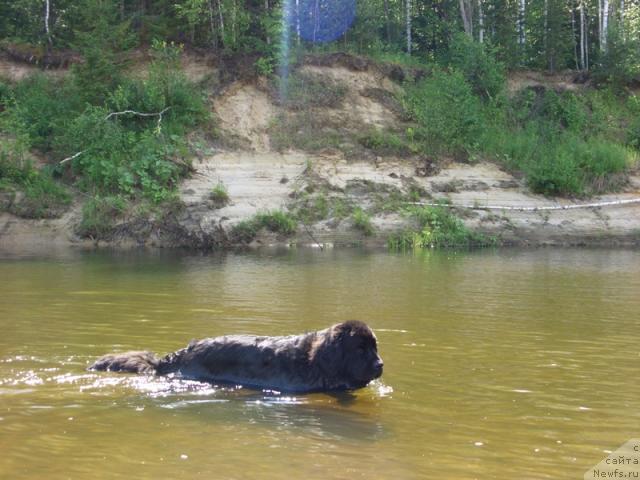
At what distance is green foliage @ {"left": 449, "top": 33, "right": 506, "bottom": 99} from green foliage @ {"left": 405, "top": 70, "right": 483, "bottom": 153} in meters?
2.13

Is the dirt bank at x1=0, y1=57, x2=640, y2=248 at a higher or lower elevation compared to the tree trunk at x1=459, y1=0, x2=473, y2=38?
lower

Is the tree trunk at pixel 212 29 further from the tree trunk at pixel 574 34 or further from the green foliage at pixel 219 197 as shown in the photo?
the tree trunk at pixel 574 34

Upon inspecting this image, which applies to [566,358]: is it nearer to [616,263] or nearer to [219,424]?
[219,424]

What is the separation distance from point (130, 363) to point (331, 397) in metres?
2.46

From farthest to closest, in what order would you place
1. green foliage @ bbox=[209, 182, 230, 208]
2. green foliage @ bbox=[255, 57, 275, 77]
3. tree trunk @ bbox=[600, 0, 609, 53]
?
tree trunk @ bbox=[600, 0, 609, 53] → green foliage @ bbox=[255, 57, 275, 77] → green foliage @ bbox=[209, 182, 230, 208]

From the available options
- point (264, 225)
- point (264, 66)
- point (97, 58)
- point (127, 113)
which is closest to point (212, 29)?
point (264, 66)

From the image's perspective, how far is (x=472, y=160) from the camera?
31.1 metres

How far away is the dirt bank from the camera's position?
2662 cm

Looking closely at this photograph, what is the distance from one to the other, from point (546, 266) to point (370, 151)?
11.9m

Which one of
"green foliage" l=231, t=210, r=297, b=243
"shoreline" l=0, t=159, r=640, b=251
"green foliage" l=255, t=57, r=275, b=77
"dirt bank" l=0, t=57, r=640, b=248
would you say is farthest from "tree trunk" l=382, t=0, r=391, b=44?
"green foliage" l=231, t=210, r=297, b=243

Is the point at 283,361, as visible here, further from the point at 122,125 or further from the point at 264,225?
the point at 122,125

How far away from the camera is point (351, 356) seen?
27.0 feet

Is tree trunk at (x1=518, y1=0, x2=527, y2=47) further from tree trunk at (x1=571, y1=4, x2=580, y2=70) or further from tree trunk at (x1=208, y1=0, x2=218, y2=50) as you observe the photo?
tree trunk at (x1=208, y1=0, x2=218, y2=50)

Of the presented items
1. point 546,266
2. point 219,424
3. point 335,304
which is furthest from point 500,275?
point 219,424
